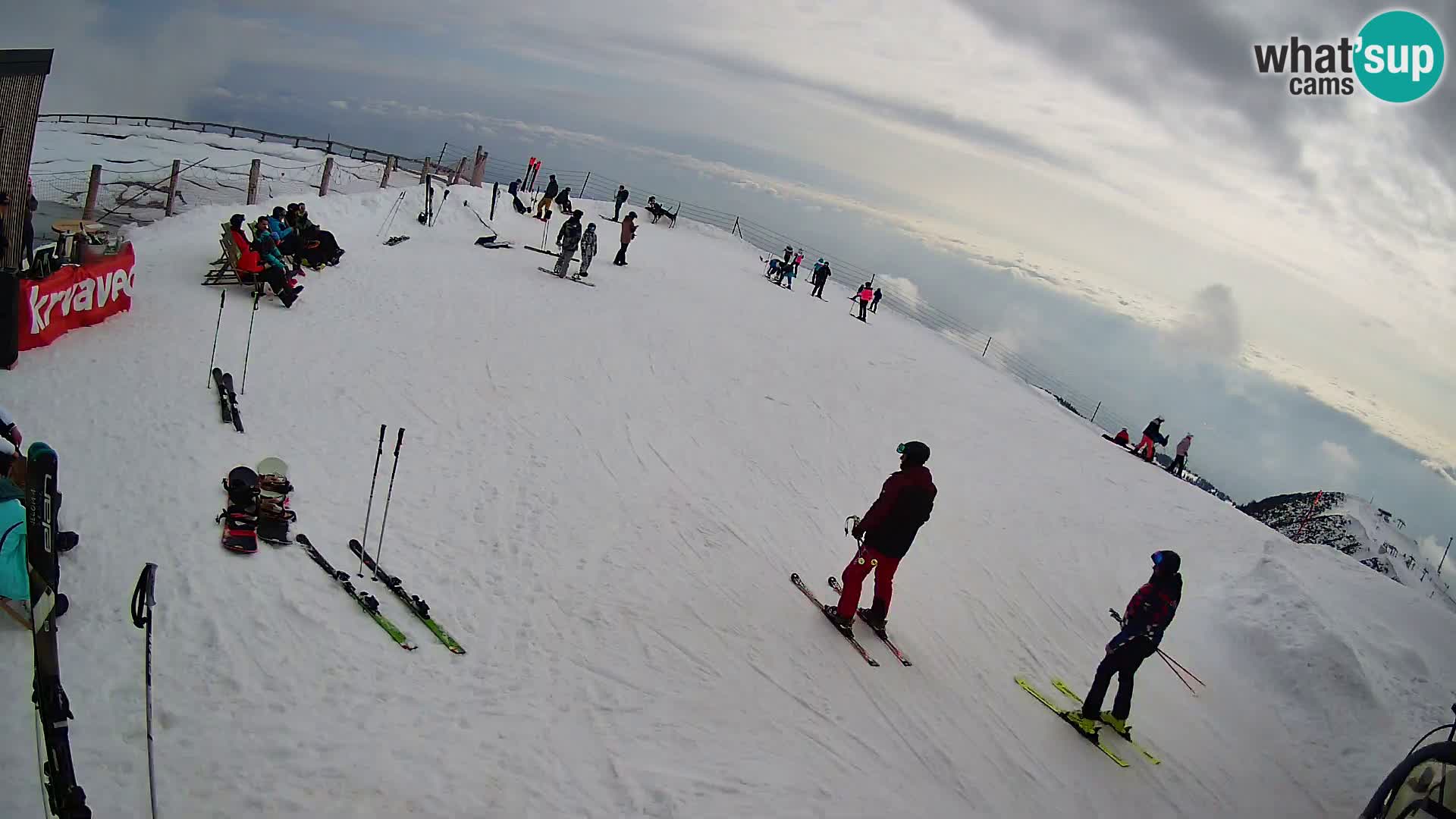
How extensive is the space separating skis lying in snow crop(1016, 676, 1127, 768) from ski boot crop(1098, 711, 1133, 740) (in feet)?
0.79

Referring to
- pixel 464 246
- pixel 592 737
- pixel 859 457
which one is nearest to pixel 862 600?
pixel 592 737

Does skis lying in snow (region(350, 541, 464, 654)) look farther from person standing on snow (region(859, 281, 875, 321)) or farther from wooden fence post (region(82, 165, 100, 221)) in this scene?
person standing on snow (region(859, 281, 875, 321))

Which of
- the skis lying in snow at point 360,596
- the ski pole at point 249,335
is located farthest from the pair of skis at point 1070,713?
the ski pole at point 249,335

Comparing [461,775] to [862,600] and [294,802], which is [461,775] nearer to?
[294,802]

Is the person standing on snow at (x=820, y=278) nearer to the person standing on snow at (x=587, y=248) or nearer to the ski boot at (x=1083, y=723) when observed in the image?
the person standing on snow at (x=587, y=248)

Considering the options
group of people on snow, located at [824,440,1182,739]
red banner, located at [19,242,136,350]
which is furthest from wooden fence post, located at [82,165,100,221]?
group of people on snow, located at [824,440,1182,739]

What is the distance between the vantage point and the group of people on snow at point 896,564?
7312 millimetres

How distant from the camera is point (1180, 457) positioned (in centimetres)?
2434

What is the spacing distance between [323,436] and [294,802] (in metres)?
6.43

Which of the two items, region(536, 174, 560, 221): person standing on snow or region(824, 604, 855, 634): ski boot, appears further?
region(536, 174, 560, 221): person standing on snow

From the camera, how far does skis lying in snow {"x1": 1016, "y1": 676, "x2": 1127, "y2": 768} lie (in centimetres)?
755

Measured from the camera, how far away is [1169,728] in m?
8.70

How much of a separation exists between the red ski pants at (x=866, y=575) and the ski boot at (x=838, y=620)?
0.15 feet

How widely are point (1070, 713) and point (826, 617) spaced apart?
260cm
